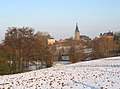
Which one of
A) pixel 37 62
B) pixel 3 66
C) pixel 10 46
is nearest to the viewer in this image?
pixel 3 66

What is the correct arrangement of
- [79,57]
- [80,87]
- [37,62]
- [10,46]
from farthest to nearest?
[79,57] → [37,62] → [10,46] → [80,87]

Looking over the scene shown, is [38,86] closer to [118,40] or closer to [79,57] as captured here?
[79,57]

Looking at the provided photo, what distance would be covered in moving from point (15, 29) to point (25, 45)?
360 centimetres

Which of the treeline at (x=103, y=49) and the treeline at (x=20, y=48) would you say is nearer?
the treeline at (x=20, y=48)

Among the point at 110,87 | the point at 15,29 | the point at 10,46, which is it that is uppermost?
the point at 15,29

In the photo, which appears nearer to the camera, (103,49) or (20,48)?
(20,48)

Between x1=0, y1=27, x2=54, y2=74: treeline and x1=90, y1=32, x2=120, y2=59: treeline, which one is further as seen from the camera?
x1=90, y1=32, x2=120, y2=59: treeline

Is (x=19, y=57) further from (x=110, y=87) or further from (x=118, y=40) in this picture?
(x=118, y=40)

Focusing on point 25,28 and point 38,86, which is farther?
point 25,28

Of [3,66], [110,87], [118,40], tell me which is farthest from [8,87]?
[118,40]

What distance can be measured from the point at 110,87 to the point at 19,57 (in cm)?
3349

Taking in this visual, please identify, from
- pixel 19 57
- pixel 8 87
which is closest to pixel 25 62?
pixel 19 57

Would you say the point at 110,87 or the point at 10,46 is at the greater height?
the point at 10,46

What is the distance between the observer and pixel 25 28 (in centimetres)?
4697
